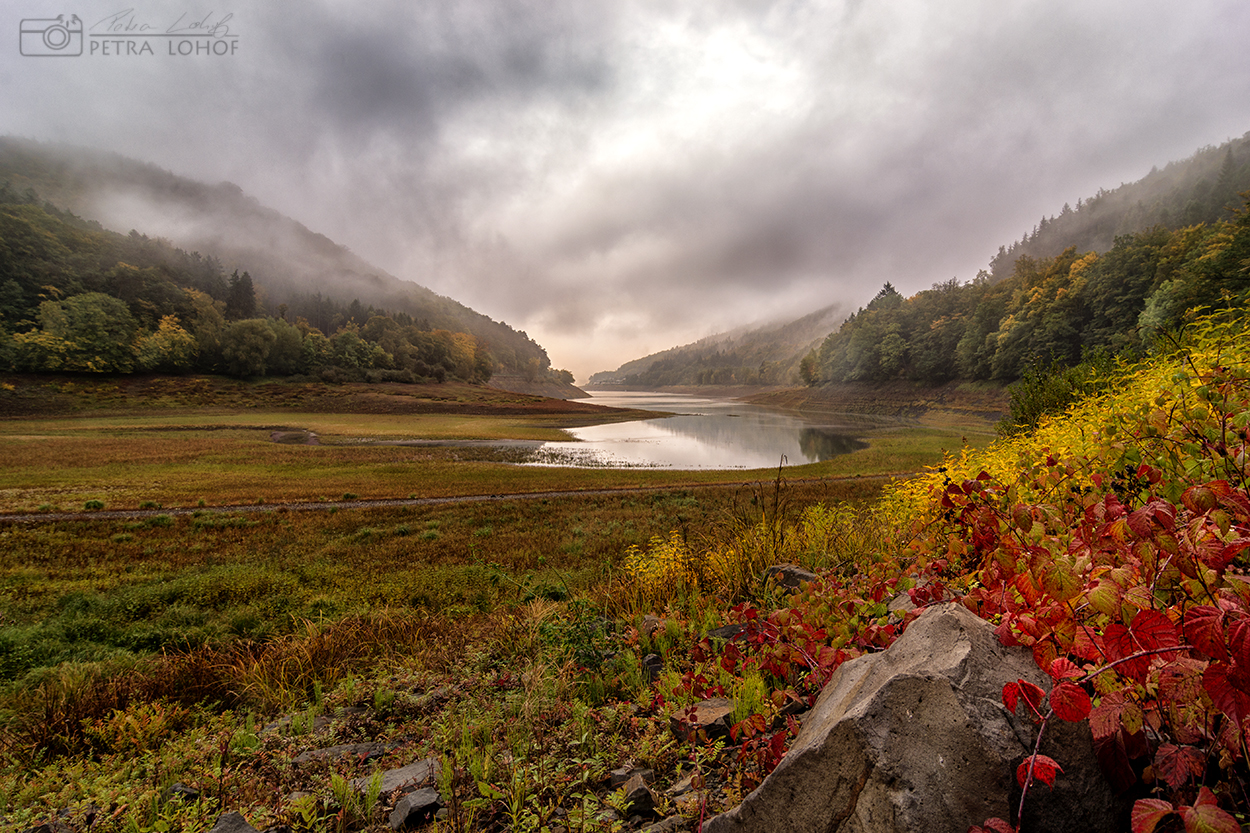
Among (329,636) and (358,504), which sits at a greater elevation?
(329,636)

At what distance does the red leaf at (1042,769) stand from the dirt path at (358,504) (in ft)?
67.9

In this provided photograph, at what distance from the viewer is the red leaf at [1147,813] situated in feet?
4.52

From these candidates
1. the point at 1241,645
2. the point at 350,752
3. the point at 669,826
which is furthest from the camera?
the point at 350,752

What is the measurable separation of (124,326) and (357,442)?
8155cm

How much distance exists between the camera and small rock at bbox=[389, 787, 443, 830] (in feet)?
10.1

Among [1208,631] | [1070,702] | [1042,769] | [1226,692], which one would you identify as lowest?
[1042,769]

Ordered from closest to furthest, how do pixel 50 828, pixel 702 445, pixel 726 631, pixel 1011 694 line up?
pixel 1011 694 < pixel 50 828 < pixel 726 631 < pixel 702 445

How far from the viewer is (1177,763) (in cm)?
168

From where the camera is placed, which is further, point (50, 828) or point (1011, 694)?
point (50, 828)

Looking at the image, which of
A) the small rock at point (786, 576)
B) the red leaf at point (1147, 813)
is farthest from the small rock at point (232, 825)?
the small rock at point (786, 576)

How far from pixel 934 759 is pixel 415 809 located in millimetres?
3169

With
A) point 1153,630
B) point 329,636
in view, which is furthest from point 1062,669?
point 329,636

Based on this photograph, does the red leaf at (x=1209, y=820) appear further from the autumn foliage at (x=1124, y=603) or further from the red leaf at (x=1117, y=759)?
the red leaf at (x=1117, y=759)

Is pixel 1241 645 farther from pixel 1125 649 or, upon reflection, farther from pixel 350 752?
pixel 350 752
